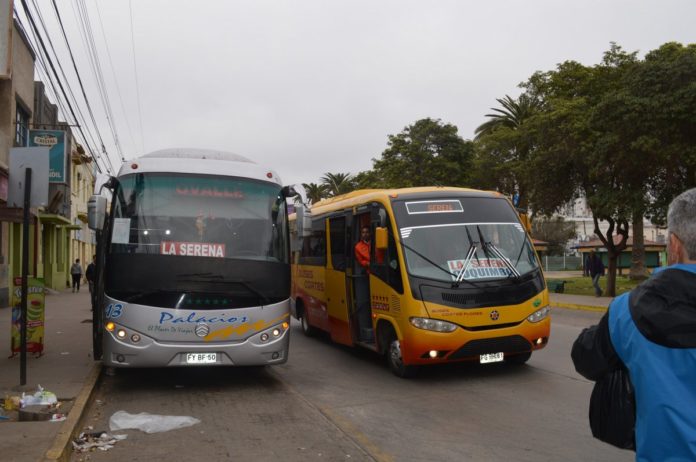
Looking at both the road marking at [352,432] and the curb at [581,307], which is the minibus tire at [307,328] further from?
the curb at [581,307]

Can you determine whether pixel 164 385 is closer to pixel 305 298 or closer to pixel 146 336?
pixel 146 336

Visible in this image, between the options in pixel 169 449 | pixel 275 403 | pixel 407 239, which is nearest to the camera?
pixel 169 449

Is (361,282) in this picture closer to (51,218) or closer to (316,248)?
(316,248)

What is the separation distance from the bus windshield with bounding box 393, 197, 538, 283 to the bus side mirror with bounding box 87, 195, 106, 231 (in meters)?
3.96

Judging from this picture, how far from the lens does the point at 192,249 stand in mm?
8086

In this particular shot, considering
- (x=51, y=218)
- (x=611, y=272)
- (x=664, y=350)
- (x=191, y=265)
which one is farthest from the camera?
(x=51, y=218)

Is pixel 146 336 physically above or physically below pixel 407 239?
below

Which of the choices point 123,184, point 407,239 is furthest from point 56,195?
point 407,239

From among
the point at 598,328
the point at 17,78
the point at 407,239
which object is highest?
the point at 17,78

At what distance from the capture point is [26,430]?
19.2 ft

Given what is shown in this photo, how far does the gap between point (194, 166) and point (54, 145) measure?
582 inches

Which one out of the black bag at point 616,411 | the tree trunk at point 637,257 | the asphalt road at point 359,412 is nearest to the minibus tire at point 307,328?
the asphalt road at point 359,412

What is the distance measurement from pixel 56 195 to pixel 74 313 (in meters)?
7.84

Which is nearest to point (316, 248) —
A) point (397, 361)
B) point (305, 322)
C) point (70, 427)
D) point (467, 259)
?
point (305, 322)
